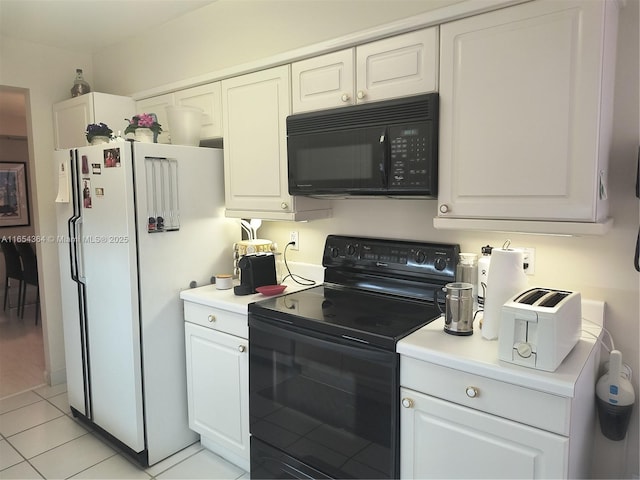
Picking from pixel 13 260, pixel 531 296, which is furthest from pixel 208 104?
pixel 13 260

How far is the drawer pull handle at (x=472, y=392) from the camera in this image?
1445 mm

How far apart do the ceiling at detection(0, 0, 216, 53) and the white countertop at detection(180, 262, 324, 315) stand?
1726mm

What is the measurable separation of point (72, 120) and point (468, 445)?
10.5 feet

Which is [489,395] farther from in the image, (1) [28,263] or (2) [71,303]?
(1) [28,263]

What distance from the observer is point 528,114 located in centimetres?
154

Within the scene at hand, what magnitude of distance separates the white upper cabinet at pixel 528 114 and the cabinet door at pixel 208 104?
136 centimetres

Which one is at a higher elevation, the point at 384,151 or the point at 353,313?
the point at 384,151

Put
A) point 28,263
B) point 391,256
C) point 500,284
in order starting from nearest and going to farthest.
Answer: point 500,284 → point 391,256 → point 28,263

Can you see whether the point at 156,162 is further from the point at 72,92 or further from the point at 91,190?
the point at 72,92

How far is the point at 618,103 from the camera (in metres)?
1.64

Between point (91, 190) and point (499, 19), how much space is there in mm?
2090

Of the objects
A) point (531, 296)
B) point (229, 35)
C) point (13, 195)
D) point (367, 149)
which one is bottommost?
point (531, 296)

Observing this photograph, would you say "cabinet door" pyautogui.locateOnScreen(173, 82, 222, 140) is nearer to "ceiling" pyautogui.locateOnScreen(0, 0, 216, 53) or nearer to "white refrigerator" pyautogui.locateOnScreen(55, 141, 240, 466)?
"white refrigerator" pyautogui.locateOnScreen(55, 141, 240, 466)

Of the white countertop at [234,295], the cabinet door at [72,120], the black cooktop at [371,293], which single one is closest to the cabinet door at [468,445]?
the black cooktop at [371,293]
